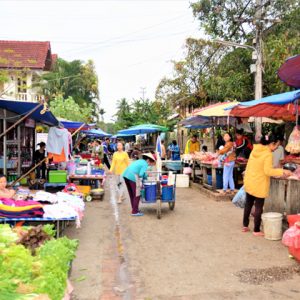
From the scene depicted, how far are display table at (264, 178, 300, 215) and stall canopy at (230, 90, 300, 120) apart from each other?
1640mm

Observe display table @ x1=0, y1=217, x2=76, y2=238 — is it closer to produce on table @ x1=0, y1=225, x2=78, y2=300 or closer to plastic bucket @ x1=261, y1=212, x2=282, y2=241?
produce on table @ x1=0, y1=225, x2=78, y2=300

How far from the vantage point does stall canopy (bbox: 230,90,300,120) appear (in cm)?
803

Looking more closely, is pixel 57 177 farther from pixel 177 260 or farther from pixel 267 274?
pixel 267 274

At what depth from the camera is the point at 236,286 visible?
15.7 feet

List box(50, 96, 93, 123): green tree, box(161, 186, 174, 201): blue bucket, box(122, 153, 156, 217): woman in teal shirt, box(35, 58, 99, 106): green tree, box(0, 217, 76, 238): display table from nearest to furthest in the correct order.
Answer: box(0, 217, 76, 238): display table
box(122, 153, 156, 217): woman in teal shirt
box(161, 186, 174, 201): blue bucket
box(50, 96, 93, 123): green tree
box(35, 58, 99, 106): green tree

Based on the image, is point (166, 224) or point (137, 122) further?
point (137, 122)

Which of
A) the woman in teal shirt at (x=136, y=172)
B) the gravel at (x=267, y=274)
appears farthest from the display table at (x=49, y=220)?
the gravel at (x=267, y=274)

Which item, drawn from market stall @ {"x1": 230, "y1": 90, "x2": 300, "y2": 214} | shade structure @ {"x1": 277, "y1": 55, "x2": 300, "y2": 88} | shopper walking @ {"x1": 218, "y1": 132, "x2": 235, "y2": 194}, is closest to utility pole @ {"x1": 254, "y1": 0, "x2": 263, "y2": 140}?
shopper walking @ {"x1": 218, "y1": 132, "x2": 235, "y2": 194}

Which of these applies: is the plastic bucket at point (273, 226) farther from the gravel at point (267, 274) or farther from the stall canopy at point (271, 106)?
the stall canopy at point (271, 106)

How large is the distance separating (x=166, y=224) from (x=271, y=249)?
260 cm

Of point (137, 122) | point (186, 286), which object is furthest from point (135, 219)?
point (137, 122)

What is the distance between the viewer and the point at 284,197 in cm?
738

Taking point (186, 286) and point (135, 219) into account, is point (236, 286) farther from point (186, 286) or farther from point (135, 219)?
point (135, 219)

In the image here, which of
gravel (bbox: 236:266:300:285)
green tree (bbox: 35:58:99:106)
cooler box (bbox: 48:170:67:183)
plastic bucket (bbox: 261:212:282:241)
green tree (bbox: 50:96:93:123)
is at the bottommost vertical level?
gravel (bbox: 236:266:300:285)
